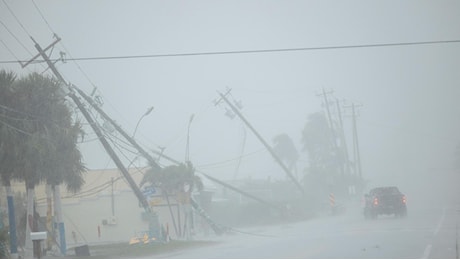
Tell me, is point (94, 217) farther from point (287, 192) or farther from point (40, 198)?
point (287, 192)

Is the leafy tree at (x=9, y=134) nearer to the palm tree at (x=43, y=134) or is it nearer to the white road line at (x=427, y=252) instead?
the palm tree at (x=43, y=134)

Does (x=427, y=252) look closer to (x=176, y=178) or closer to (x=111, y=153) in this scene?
Result: (x=111, y=153)

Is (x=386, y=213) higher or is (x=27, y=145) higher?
(x=27, y=145)

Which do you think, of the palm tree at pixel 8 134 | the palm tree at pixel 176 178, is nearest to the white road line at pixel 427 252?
the palm tree at pixel 8 134

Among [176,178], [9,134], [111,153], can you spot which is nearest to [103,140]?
[111,153]

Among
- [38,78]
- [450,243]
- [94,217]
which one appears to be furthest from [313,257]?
[94,217]

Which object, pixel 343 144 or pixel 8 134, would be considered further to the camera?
pixel 343 144

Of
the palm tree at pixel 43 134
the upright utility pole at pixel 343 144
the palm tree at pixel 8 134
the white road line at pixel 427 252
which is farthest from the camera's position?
the upright utility pole at pixel 343 144

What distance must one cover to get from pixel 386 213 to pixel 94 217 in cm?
2073

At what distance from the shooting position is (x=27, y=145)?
24688 mm

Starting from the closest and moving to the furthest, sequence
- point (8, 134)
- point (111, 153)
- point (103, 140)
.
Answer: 1. point (8, 134)
2. point (103, 140)
3. point (111, 153)

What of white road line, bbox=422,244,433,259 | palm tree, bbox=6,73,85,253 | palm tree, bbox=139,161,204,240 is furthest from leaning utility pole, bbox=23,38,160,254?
white road line, bbox=422,244,433,259

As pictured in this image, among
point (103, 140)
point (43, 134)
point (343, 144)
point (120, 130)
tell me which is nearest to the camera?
point (43, 134)

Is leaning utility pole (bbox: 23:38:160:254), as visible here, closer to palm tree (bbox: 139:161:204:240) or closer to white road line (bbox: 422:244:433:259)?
palm tree (bbox: 139:161:204:240)
